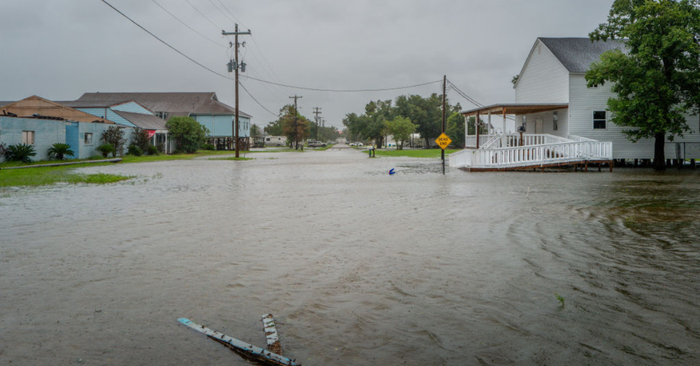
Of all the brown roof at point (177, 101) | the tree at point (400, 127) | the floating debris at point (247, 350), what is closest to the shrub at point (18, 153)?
the floating debris at point (247, 350)

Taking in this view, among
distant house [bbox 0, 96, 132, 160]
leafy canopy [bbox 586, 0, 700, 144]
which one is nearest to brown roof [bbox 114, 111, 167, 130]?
distant house [bbox 0, 96, 132, 160]

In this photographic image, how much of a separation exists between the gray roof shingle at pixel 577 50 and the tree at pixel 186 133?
1565 inches

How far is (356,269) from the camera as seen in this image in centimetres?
642

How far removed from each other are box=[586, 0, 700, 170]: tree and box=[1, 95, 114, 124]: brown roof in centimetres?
4299

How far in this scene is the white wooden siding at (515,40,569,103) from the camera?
109 feet

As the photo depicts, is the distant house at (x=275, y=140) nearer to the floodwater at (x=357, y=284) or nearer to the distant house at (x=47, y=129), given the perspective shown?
the distant house at (x=47, y=129)

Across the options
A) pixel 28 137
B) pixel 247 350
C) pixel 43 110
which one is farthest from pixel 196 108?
pixel 247 350

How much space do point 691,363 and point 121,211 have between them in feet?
35.1

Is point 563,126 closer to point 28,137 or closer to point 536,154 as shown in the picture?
point 536,154

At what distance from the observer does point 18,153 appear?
107ft

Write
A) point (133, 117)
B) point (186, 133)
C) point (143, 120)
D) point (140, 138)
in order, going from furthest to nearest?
point (186, 133)
point (143, 120)
point (133, 117)
point (140, 138)

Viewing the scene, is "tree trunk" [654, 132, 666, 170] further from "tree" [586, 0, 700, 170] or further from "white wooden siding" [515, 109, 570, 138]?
"white wooden siding" [515, 109, 570, 138]

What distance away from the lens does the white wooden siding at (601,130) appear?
107 ft

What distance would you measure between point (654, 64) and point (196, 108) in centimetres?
6442
